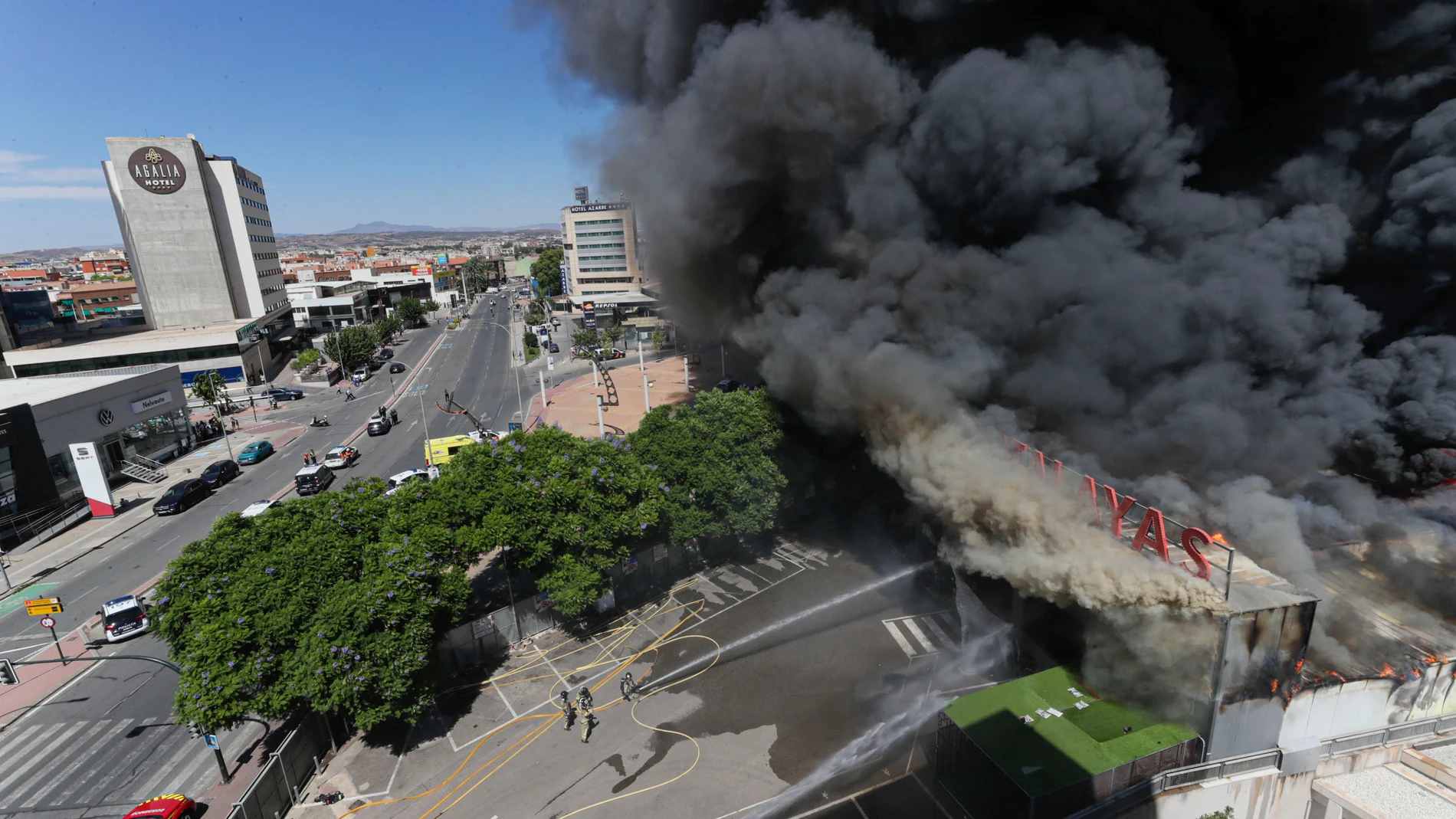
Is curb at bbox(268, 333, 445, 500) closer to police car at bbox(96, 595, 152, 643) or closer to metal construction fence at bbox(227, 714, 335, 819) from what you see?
police car at bbox(96, 595, 152, 643)

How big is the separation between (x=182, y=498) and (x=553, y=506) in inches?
976

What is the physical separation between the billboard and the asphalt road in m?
1.18

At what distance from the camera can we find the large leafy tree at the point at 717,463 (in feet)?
76.3

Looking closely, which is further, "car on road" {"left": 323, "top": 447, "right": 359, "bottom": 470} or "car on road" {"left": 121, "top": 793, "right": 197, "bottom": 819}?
"car on road" {"left": 323, "top": 447, "right": 359, "bottom": 470}

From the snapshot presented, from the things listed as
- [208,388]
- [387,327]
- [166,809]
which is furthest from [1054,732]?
[387,327]

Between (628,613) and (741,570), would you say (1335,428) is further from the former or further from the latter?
(628,613)

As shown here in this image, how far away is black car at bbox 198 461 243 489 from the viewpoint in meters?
35.1

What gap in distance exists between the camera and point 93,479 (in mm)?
31891

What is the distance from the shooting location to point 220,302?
67.6 meters

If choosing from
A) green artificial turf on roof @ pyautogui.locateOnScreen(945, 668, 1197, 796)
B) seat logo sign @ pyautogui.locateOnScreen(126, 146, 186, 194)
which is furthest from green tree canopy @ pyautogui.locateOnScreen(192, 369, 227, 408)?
green artificial turf on roof @ pyautogui.locateOnScreen(945, 668, 1197, 796)

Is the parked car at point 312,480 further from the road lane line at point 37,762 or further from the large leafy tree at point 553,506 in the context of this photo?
the large leafy tree at point 553,506


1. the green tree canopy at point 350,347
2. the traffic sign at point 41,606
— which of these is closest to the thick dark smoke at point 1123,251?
the traffic sign at point 41,606

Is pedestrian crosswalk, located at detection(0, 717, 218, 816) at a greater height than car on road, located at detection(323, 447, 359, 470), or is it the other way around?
car on road, located at detection(323, 447, 359, 470)

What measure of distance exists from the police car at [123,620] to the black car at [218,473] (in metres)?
14.2
